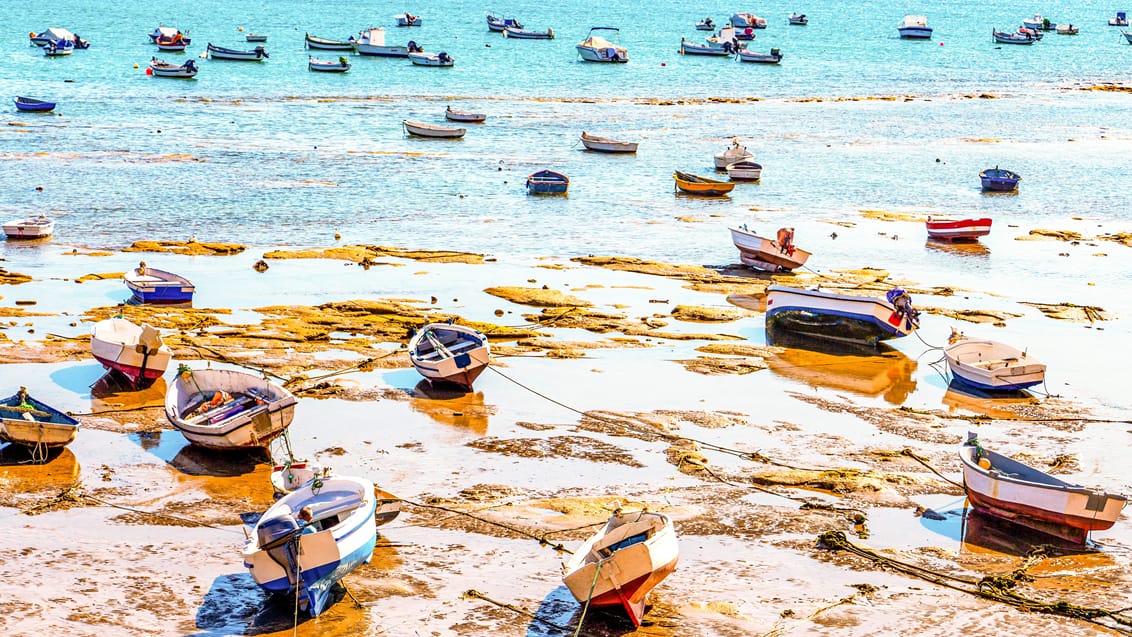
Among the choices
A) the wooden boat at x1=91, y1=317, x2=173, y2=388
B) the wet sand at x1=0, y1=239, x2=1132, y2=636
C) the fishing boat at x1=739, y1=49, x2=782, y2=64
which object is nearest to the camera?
the wet sand at x1=0, y1=239, x2=1132, y2=636

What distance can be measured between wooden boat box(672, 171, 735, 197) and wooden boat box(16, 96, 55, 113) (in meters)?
37.7

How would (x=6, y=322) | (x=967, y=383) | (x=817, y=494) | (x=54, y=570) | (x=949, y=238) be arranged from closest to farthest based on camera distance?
(x=54, y=570)
(x=817, y=494)
(x=967, y=383)
(x=6, y=322)
(x=949, y=238)

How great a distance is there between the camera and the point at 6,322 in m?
29.8

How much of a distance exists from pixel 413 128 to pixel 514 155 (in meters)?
7.25

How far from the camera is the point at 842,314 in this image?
30.9m

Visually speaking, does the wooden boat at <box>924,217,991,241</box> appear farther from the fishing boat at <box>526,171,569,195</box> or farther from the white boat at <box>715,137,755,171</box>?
the white boat at <box>715,137,755,171</box>

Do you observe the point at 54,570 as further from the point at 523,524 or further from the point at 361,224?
the point at 361,224

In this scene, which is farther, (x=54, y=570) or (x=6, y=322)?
(x=6, y=322)

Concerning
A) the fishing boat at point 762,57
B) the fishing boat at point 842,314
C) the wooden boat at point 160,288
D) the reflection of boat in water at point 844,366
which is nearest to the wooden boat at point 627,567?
the reflection of boat in water at point 844,366

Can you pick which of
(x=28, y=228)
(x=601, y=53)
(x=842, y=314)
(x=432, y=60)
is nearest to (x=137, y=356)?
(x=28, y=228)

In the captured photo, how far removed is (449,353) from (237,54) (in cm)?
8246

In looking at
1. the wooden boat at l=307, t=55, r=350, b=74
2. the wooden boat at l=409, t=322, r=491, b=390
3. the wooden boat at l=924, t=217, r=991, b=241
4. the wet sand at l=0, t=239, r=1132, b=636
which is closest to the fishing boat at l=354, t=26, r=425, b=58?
the wooden boat at l=307, t=55, r=350, b=74

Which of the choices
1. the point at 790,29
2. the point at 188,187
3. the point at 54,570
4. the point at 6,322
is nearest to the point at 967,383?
the point at 54,570

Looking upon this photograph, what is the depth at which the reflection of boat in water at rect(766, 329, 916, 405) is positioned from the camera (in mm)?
27875
